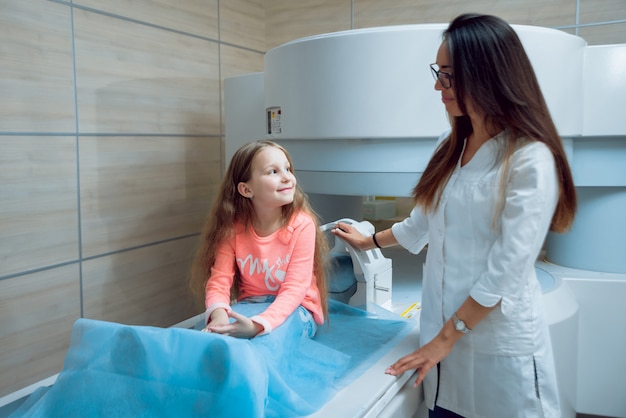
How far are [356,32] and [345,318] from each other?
0.79 metres

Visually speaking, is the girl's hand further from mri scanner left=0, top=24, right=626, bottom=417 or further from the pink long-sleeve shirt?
mri scanner left=0, top=24, right=626, bottom=417

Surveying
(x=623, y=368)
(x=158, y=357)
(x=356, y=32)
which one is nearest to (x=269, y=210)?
(x=158, y=357)

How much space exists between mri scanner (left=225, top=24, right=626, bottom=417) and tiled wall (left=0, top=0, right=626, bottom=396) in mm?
720

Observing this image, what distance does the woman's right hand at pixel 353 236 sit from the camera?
1531 mm

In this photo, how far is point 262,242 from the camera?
132cm

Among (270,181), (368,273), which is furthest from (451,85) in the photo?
(368,273)

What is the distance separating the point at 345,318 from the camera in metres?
1.52

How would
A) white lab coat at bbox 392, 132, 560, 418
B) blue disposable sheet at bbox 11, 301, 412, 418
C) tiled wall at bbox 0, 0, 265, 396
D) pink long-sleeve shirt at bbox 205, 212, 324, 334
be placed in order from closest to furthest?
blue disposable sheet at bbox 11, 301, 412, 418 < white lab coat at bbox 392, 132, 560, 418 < pink long-sleeve shirt at bbox 205, 212, 324, 334 < tiled wall at bbox 0, 0, 265, 396

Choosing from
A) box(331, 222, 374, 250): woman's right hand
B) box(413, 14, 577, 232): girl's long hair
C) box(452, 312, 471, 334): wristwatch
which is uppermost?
box(413, 14, 577, 232): girl's long hair

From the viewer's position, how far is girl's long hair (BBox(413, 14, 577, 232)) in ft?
3.35

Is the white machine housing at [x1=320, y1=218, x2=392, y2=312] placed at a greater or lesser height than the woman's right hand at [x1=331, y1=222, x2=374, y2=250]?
lesser

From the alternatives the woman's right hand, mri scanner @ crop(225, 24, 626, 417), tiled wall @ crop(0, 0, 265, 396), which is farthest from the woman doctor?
tiled wall @ crop(0, 0, 265, 396)

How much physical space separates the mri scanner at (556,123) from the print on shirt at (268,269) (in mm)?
330

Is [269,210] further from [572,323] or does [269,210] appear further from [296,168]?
[572,323]
